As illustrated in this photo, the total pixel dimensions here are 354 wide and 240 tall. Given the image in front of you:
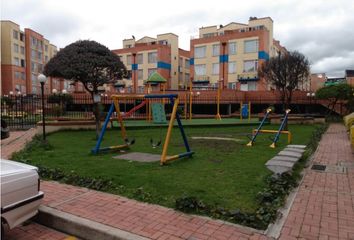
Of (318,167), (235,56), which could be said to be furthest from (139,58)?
(318,167)

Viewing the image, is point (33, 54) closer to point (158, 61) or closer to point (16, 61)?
point (16, 61)

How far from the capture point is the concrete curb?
360 cm

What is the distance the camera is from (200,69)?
165 feet

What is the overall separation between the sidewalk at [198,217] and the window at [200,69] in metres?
44.9

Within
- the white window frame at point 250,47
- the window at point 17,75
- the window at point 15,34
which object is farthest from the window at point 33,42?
the white window frame at point 250,47

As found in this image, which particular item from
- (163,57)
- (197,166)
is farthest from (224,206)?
(163,57)

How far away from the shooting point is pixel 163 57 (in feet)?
180

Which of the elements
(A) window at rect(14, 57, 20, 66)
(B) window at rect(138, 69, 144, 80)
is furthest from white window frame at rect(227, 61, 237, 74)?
(A) window at rect(14, 57, 20, 66)

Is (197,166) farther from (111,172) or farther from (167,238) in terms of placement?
(167,238)

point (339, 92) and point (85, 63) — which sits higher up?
point (85, 63)

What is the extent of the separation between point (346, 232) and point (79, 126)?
40.5ft

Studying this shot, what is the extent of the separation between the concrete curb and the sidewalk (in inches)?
3.8

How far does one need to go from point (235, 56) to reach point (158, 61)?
14.3m

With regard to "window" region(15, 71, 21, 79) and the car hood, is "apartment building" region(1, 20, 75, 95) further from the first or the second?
the car hood
